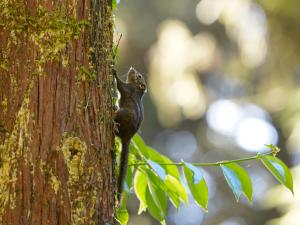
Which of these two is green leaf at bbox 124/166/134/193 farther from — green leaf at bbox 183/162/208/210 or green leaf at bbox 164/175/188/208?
green leaf at bbox 183/162/208/210

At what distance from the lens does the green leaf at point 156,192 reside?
1.95 metres

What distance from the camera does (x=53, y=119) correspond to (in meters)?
1.48

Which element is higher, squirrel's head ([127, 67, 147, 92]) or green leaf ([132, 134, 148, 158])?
squirrel's head ([127, 67, 147, 92])

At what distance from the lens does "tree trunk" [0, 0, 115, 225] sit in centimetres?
143

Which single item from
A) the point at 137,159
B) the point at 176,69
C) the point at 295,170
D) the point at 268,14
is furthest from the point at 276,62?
the point at 137,159

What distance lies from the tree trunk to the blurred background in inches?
41.2

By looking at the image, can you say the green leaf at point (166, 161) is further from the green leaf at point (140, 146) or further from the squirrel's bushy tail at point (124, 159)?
the squirrel's bushy tail at point (124, 159)

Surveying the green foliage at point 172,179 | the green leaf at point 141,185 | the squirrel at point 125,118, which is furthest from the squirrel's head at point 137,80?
the green leaf at point 141,185

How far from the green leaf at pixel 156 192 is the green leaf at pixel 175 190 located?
0.02 metres

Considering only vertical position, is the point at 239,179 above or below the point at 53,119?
below

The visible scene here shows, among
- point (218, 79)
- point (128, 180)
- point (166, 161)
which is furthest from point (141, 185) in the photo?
point (218, 79)

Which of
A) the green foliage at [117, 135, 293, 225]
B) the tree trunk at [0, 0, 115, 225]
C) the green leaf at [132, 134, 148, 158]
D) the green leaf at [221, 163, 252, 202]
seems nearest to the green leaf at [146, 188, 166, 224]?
the green foliage at [117, 135, 293, 225]

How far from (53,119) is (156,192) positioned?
1.91 ft

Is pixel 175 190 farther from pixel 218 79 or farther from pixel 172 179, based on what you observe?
pixel 218 79
